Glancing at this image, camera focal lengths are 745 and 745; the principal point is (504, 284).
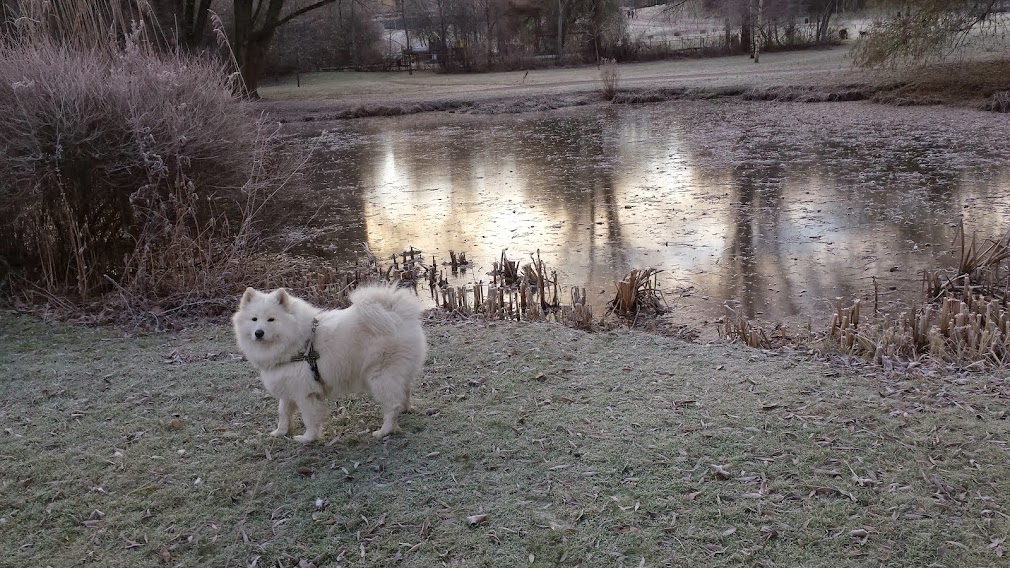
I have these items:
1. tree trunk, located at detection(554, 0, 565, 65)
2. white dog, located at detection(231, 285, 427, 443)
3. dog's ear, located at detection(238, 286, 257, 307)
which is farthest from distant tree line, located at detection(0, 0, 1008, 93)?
dog's ear, located at detection(238, 286, 257, 307)

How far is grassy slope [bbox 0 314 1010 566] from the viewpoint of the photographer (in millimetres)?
3852

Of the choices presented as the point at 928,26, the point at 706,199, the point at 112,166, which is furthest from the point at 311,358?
the point at 928,26

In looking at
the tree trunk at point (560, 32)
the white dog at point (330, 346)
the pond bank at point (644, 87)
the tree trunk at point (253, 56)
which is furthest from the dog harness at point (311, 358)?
the tree trunk at point (560, 32)

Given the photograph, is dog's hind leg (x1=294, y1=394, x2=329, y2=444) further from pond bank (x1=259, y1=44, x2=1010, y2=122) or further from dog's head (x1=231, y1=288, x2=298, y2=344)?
pond bank (x1=259, y1=44, x2=1010, y2=122)

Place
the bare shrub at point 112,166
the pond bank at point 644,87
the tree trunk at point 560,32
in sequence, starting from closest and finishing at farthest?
the bare shrub at point 112,166 < the pond bank at point 644,87 < the tree trunk at point 560,32

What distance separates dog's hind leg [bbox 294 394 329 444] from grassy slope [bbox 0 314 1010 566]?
10 centimetres

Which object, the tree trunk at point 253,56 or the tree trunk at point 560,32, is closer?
the tree trunk at point 253,56

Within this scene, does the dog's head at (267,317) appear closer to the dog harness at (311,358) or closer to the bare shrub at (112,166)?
the dog harness at (311,358)

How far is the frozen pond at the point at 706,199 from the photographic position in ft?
32.1

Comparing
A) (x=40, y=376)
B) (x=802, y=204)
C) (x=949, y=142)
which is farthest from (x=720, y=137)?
(x=40, y=376)

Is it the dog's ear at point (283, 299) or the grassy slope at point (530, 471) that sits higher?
the dog's ear at point (283, 299)

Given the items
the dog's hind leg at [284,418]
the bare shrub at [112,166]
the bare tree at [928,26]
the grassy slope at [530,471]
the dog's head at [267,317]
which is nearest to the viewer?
the grassy slope at [530,471]

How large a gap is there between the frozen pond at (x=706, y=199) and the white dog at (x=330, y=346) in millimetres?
4650

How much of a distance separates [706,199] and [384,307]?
10218 millimetres
